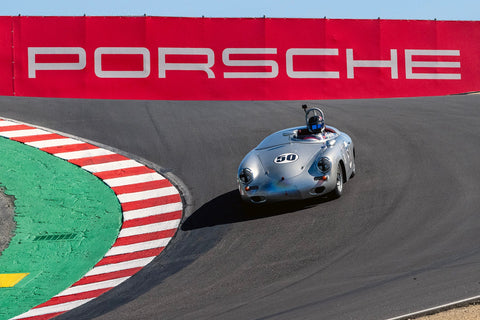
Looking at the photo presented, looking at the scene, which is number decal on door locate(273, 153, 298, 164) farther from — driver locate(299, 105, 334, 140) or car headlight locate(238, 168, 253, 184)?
driver locate(299, 105, 334, 140)

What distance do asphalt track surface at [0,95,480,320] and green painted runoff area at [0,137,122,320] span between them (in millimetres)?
1130

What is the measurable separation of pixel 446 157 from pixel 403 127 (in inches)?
109

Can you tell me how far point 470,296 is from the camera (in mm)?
7133

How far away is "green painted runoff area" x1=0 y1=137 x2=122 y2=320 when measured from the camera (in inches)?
382

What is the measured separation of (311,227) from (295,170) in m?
1.11

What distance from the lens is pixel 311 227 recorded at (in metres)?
10.3

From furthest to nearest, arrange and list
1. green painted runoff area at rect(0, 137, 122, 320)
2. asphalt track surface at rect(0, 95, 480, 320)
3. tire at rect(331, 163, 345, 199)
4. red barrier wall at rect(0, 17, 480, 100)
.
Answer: red barrier wall at rect(0, 17, 480, 100) < tire at rect(331, 163, 345, 199) < green painted runoff area at rect(0, 137, 122, 320) < asphalt track surface at rect(0, 95, 480, 320)

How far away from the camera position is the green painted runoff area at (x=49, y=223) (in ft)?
31.8

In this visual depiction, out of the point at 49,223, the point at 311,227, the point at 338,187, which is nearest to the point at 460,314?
the point at 311,227

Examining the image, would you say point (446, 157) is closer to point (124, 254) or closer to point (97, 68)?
point (124, 254)

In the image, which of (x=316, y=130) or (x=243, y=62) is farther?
(x=243, y=62)

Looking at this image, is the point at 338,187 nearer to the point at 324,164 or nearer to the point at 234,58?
the point at 324,164

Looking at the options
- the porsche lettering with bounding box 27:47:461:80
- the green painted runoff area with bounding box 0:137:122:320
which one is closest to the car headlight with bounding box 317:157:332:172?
the green painted runoff area with bounding box 0:137:122:320

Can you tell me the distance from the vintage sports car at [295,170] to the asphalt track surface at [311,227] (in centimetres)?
30
